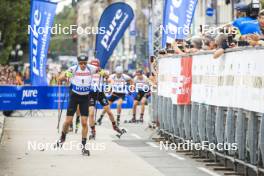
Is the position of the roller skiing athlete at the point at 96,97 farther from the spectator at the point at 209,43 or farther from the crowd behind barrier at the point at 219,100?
the spectator at the point at 209,43

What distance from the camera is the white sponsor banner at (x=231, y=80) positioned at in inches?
501

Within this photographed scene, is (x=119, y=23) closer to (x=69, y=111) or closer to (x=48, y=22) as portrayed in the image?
(x=48, y=22)

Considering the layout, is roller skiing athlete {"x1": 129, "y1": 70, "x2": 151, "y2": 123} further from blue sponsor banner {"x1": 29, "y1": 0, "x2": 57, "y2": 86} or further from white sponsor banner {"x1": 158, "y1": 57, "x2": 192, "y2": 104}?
white sponsor banner {"x1": 158, "y1": 57, "x2": 192, "y2": 104}

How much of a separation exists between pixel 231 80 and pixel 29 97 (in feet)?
72.4

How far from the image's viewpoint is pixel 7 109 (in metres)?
34.6

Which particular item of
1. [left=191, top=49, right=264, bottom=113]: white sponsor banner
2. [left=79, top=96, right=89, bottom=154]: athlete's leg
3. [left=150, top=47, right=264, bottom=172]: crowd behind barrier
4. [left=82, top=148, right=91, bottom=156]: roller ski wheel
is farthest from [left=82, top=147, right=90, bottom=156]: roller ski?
[left=191, top=49, right=264, bottom=113]: white sponsor banner

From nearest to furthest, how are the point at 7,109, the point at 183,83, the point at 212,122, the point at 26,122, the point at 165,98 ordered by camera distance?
the point at 212,122 < the point at 183,83 < the point at 165,98 < the point at 26,122 < the point at 7,109

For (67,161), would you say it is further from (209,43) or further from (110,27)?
(110,27)

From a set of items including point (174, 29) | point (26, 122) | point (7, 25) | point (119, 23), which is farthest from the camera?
point (7, 25)

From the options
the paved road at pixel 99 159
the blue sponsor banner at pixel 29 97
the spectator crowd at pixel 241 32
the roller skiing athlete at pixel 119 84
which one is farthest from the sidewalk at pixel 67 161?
the blue sponsor banner at pixel 29 97

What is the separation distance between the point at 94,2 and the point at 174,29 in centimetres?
13036

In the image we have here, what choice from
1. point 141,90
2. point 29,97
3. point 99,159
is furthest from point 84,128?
point 29,97

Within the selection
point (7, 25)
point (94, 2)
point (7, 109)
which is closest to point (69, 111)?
point (7, 109)

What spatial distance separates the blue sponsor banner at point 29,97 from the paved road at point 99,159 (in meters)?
11.0
